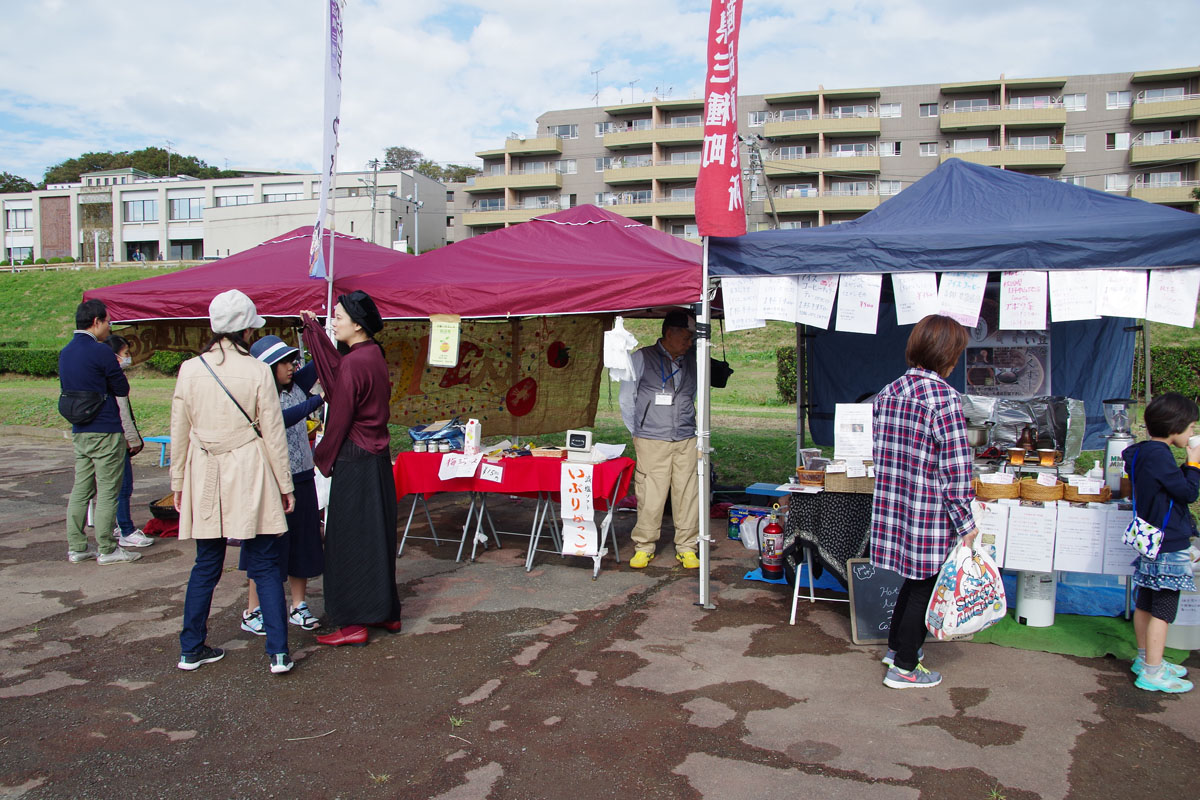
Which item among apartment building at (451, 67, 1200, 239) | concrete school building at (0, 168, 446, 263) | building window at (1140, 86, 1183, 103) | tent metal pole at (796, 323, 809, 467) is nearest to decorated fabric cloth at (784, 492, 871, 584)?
tent metal pole at (796, 323, 809, 467)

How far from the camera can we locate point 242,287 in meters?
5.92

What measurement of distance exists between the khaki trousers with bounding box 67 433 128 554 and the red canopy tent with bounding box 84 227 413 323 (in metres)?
1.08

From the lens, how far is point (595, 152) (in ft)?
185

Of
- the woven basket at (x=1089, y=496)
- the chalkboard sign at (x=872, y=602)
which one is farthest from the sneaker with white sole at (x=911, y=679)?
the woven basket at (x=1089, y=496)

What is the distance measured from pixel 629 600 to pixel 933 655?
1.81 m

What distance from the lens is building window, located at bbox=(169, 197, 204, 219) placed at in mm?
60375

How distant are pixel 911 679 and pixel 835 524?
101 centimetres

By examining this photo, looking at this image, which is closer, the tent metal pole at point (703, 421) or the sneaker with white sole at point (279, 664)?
the sneaker with white sole at point (279, 664)

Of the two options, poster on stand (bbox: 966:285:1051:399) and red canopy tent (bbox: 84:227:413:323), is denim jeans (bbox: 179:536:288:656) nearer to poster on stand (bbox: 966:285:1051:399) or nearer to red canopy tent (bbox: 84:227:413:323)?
red canopy tent (bbox: 84:227:413:323)

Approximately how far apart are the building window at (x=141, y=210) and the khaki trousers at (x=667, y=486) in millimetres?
68466

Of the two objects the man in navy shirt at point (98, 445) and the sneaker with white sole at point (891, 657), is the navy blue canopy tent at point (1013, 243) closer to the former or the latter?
the sneaker with white sole at point (891, 657)

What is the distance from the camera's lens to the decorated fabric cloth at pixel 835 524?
4.41 meters

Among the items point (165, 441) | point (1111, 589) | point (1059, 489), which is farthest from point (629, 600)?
point (165, 441)

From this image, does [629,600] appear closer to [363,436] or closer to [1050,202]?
[363,436]
